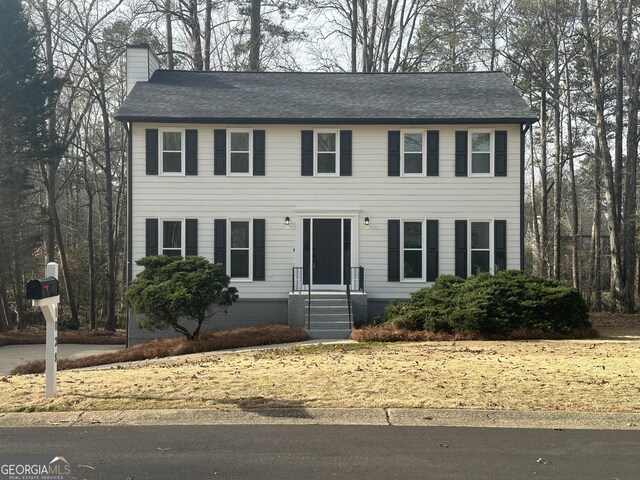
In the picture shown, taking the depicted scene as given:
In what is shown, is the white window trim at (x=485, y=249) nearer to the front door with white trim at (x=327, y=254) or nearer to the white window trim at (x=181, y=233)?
the front door with white trim at (x=327, y=254)

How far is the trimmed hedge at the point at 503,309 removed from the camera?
17.2m

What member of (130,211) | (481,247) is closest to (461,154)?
(481,247)

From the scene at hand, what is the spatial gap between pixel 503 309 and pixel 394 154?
271 inches

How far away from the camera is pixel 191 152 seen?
22000 millimetres

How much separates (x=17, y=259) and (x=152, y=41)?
1223 cm

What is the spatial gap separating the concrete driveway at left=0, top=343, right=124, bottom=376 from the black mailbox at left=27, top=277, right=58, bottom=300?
37.2 feet

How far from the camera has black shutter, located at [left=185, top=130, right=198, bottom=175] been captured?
21969 millimetres

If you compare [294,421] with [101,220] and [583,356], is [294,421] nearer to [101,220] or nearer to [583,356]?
[583,356]

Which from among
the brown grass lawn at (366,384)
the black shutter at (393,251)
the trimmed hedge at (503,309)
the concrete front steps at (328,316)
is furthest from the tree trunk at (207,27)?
the brown grass lawn at (366,384)

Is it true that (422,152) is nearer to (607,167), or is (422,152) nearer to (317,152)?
(317,152)

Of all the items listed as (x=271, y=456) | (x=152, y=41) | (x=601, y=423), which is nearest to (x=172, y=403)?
(x=271, y=456)

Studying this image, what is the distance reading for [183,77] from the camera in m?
25.1

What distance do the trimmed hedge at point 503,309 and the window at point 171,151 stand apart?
8.50m

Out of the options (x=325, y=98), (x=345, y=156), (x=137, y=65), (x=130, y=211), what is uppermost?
(x=137, y=65)
